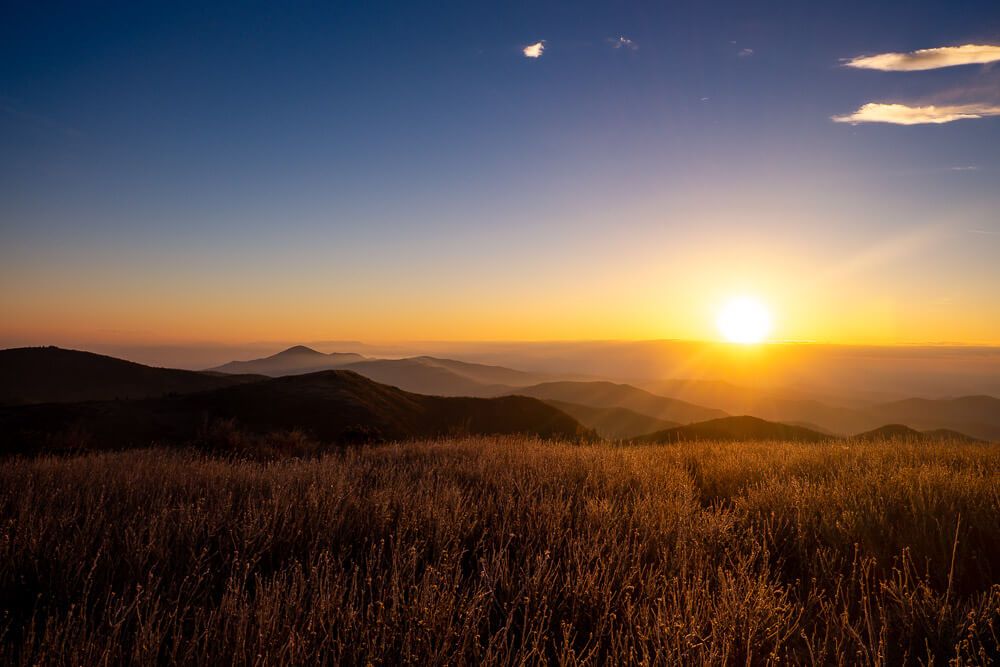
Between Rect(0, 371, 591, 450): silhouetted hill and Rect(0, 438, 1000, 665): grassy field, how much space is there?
1060 centimetres

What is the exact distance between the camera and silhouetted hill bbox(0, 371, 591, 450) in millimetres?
16812

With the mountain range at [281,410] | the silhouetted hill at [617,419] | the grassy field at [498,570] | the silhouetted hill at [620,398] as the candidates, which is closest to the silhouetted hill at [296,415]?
the mountain range at [281,410]

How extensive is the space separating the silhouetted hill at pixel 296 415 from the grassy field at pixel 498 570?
34.8ft

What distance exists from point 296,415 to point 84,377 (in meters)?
34.9

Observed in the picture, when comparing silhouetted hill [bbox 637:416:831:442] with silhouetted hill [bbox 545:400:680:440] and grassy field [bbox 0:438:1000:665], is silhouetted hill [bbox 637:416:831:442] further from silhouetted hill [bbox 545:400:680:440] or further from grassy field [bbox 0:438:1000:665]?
silhouetted hill [bbox 545:400:680:440]

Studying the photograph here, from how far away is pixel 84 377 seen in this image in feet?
146

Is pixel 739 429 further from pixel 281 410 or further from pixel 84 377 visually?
pixel 84 377

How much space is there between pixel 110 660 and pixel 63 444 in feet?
52.7

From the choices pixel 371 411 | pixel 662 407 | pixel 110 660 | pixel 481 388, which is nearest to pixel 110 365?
pixel 371 411

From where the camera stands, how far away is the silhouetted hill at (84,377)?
137ft

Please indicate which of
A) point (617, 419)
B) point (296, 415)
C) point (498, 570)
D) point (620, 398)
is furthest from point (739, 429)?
point (620, 398)

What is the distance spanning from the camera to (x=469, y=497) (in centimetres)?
457

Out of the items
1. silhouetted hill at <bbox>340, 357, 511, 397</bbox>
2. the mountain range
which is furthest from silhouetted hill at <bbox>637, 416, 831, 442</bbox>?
silhouetted hill at <bbox>340, 357, 511, 397</bbox>

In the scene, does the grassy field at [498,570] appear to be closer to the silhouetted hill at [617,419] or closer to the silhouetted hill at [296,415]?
the silhouetted hill at [296,415]
